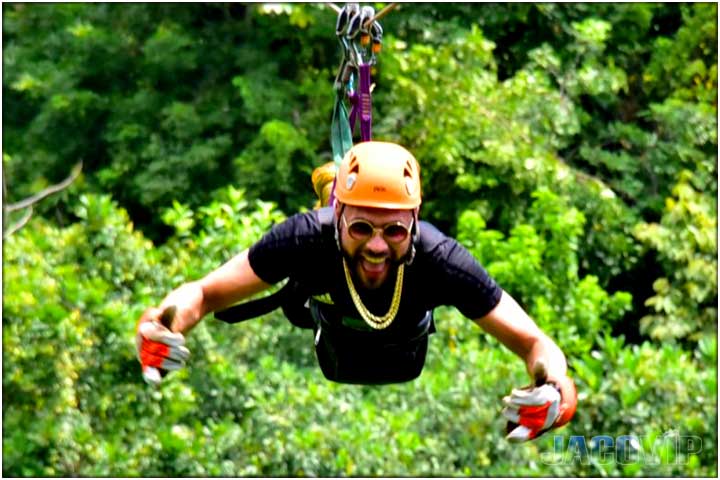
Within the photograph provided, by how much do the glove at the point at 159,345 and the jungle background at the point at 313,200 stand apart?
3.88 metres

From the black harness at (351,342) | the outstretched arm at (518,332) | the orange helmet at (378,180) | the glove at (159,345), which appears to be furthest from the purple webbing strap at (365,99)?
the glove at (159,345)

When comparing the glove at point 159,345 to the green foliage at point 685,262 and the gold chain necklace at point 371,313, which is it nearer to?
the gold chain necklace at point 371,313

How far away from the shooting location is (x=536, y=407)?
3789 millimetres

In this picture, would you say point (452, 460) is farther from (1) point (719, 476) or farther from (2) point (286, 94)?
(2) point (286, 94)

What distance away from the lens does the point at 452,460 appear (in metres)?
8.68

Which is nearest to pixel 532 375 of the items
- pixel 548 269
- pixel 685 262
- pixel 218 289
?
pixel 218 289

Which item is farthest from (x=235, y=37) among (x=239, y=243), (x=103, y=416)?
(x=103, y=416)

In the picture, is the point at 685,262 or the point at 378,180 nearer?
the point at 378,180

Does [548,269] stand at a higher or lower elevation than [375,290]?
higher

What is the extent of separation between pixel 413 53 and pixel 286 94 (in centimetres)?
147

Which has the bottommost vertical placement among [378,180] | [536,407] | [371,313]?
[536,407]

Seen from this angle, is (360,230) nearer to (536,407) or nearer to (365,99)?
(536,407)

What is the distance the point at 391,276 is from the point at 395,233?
199 mm

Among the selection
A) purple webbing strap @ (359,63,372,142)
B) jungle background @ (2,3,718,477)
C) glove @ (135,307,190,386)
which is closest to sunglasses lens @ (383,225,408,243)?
glove @ (135,307,190,386)
